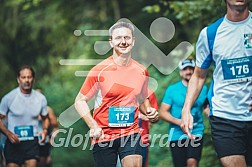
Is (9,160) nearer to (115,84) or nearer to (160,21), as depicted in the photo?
(115,84)

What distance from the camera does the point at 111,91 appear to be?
328 inches

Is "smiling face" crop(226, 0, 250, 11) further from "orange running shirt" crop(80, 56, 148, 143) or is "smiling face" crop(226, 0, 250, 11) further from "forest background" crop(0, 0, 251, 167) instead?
"forest background" crop(0, 0, 251, 167)

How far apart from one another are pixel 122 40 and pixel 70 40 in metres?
15.8

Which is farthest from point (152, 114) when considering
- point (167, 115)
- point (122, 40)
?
point (167, 115)

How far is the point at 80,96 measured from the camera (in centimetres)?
837

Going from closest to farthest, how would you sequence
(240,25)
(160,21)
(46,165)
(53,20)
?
(240,25) < (46,165) < (160,21) < (53,20)

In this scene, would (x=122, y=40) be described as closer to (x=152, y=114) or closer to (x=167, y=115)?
(x=152, y=114)

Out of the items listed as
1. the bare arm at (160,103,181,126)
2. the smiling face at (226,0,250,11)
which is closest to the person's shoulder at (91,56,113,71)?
the smiling face at (226,0,250,11)

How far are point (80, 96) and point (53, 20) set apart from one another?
1479 centimetres

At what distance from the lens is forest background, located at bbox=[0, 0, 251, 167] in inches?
609

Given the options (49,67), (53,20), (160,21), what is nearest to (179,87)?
(160,21)

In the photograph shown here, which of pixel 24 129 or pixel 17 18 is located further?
pixel 17 18

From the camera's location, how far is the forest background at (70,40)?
1546 cm

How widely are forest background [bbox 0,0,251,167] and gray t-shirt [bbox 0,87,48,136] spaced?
3.38 meters
